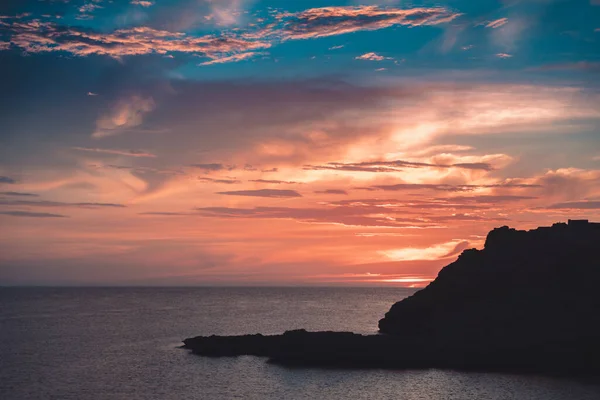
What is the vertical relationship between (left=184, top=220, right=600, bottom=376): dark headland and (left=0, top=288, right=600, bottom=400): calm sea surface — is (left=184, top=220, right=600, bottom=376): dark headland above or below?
above

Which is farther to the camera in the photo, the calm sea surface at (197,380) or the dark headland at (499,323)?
the dark headland at (499,323)

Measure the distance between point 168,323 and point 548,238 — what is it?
9273cm

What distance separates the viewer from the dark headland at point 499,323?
79.4 m

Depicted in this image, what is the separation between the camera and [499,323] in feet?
279

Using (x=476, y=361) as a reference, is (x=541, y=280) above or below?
above

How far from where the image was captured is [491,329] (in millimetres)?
84812

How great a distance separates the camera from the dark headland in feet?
260

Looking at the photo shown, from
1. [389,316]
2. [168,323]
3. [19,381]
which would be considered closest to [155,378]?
[19,381]

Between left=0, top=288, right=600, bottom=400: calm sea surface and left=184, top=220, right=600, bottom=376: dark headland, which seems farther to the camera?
left=184, top=220, right=600, bottom=376: dark headland

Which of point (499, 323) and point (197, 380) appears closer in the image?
point (197, 380)

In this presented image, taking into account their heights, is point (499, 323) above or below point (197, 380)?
above

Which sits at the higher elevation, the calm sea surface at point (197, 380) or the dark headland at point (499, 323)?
the dark headland at point (499, 323)

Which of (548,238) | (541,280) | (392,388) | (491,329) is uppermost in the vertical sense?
(548,238)

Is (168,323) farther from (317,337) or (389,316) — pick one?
(317,337)
